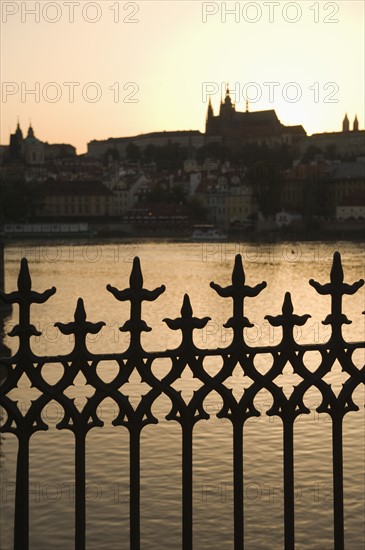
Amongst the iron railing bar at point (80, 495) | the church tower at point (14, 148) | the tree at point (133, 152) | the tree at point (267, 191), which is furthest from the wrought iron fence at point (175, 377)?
the tree at point (133, 152)

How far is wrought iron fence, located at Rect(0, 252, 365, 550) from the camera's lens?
2619mm

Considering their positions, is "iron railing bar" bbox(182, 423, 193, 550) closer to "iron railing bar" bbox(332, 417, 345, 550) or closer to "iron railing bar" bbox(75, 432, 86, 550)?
"iron railing bar" bbox(75, 432, 86, 550)

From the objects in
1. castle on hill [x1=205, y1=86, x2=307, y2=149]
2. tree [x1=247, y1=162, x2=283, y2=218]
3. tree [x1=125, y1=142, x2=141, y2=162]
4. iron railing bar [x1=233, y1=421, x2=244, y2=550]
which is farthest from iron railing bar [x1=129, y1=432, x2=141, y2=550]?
tree [x1=125, y1=142, x2=141, y2=162]

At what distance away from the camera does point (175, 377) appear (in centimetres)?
267

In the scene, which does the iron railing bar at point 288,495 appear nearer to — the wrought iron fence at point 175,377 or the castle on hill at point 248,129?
the wrought iron fence at point 175,377

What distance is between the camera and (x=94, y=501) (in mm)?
9742

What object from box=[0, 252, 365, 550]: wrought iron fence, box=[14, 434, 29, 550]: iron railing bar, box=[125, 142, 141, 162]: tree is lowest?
box=[14, 434, 29, 550]: iron railing bar

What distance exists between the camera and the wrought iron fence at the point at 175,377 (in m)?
2.62

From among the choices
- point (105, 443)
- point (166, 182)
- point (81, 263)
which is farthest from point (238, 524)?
point (166, 182)

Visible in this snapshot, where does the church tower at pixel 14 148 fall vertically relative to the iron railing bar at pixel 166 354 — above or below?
above

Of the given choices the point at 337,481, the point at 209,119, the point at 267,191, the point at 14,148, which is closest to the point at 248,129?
the point at 209,119

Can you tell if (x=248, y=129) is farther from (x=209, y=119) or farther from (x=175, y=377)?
(x=175, y=377)

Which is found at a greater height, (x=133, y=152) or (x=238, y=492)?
(x=133, y=152)

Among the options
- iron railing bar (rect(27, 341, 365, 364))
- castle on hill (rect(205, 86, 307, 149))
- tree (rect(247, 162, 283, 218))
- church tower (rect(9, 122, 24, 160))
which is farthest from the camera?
castle on hill (rect(205, 86, 307, 149))
